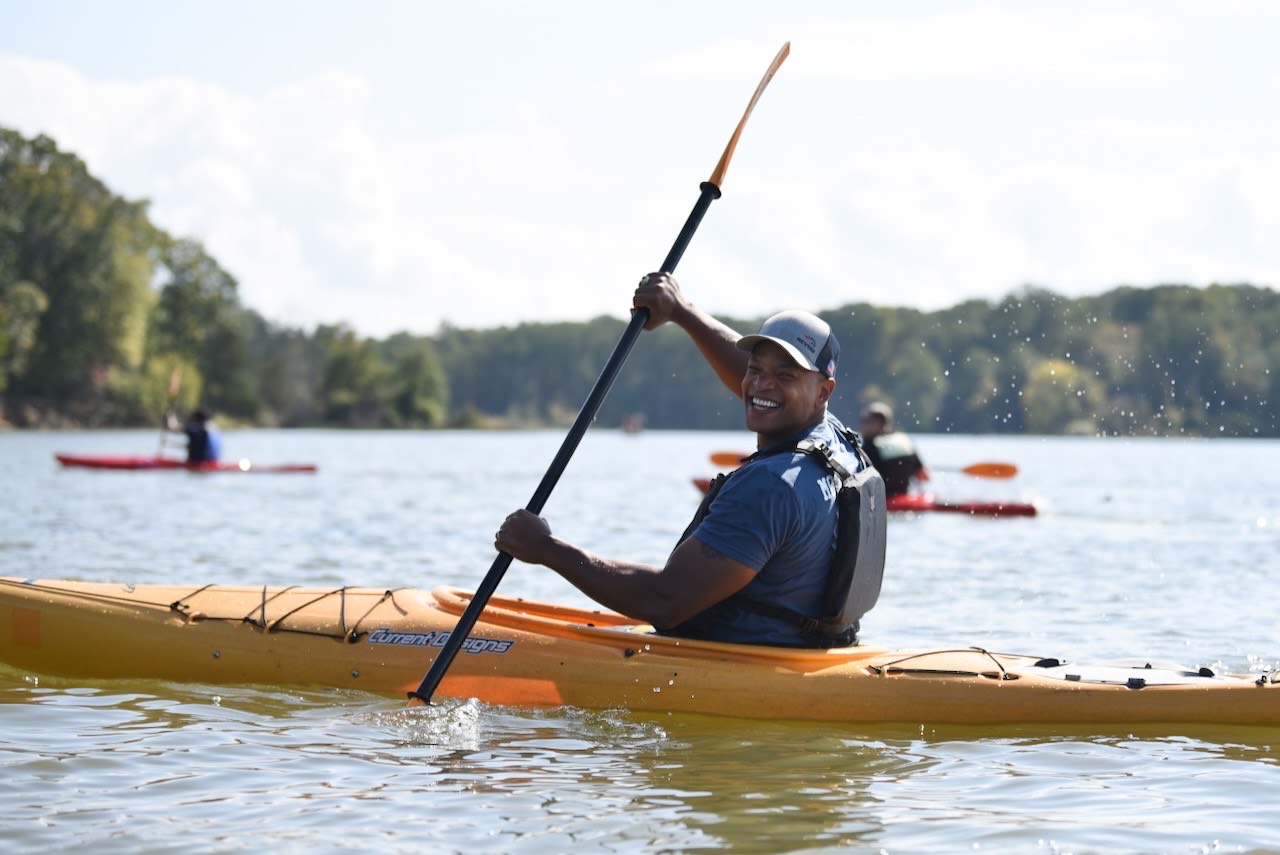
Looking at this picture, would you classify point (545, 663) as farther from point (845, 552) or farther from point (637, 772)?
point (845, 552)

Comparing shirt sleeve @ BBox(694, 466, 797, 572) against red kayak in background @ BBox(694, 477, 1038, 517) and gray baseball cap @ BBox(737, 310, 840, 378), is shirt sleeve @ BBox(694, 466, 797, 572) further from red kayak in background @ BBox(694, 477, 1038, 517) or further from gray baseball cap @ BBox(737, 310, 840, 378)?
red kayak in background @ BBox(694, 477, 1038, 517)

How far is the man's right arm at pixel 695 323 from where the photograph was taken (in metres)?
5.52

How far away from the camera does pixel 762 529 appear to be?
4.57 m

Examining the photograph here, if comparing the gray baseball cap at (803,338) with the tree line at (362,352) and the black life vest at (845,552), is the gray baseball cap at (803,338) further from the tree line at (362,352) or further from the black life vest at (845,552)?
the tree line at (362,352)

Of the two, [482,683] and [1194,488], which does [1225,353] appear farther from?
[482,683]

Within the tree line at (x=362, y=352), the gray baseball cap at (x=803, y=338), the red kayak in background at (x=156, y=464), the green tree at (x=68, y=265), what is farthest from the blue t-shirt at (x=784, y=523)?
the green tree at (x=68, y=265)

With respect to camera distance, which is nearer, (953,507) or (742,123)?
(742,123)

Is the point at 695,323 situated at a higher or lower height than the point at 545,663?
higher

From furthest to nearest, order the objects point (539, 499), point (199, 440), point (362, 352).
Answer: point (362, 352) < point (199, 440) < point (539, 499)

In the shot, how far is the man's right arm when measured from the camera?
18.1 feet

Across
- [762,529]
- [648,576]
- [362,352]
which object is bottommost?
[648,576]

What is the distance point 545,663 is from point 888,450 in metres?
9.40

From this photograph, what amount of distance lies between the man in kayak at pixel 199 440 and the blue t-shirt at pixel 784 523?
18.4m

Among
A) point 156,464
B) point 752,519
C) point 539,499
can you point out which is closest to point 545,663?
point 539,499
